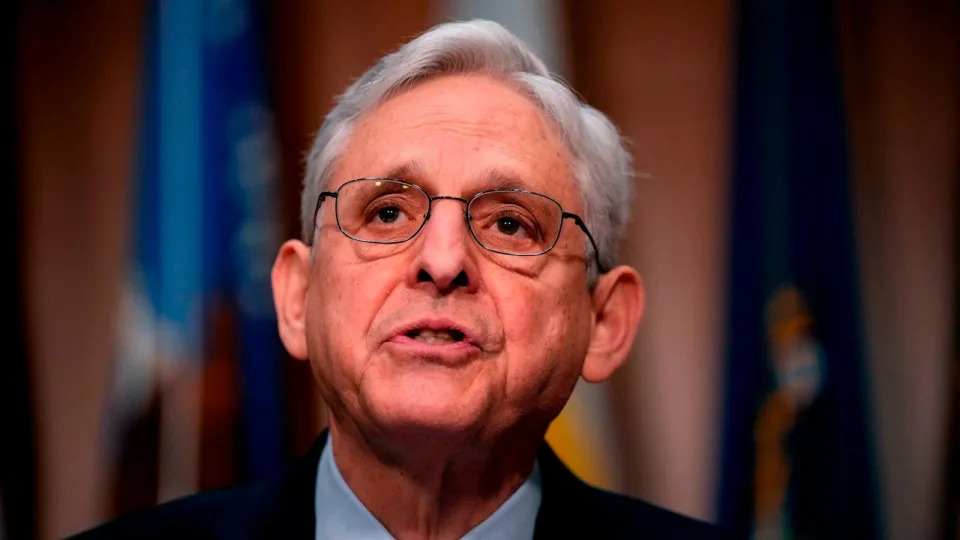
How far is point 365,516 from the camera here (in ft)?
5.20

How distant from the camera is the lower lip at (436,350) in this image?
55.0 inches

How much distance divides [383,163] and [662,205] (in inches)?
67.6

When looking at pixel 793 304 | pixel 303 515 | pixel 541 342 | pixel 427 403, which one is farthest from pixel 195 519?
pixel 793 304

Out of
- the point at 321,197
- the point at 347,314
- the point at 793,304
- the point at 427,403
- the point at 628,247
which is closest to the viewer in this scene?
the point at 427,403

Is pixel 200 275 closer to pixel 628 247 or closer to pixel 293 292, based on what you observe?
pixel 293 292

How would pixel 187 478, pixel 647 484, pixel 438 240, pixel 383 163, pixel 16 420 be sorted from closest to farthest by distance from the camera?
pixel 438 240 < pixel 383 163 < pixel 187 478 < pixel 16 420 < pixel 647 484

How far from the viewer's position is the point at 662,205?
309 cm

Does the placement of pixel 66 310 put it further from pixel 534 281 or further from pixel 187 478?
pixel 534 281

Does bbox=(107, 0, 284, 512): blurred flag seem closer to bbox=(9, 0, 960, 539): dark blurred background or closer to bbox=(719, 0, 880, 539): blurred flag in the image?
bbox=(9, 0, 960, 539): dark blurred background

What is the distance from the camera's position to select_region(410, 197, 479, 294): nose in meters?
1.41

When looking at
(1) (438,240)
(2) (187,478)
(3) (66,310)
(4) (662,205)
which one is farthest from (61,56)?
(1) (438,240)

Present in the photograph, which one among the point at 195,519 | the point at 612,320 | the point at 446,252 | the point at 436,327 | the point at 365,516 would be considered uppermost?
the point at 446,252

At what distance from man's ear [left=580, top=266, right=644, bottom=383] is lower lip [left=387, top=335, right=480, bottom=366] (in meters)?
0.35

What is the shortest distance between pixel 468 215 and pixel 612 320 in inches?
17.0
